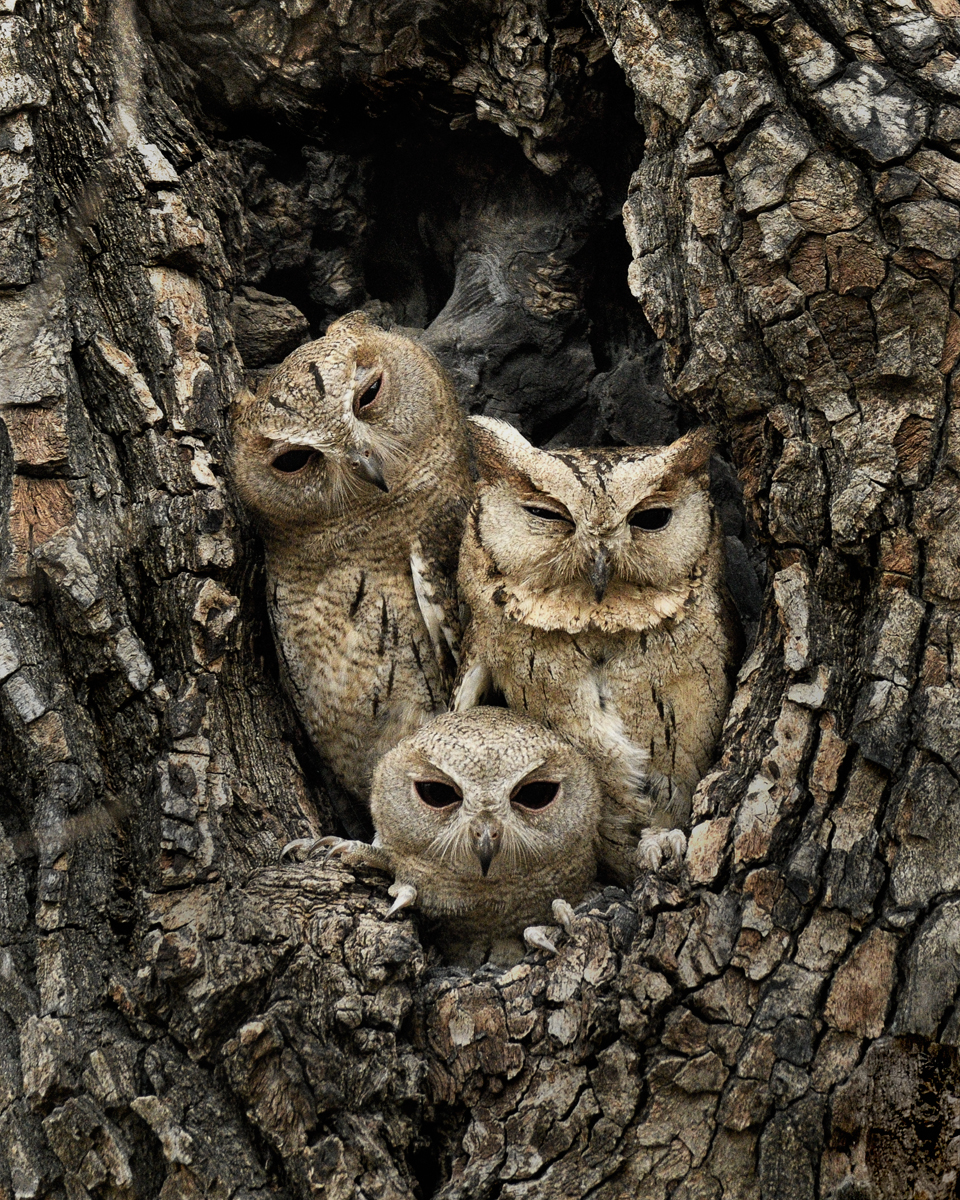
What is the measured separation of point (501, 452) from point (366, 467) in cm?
38

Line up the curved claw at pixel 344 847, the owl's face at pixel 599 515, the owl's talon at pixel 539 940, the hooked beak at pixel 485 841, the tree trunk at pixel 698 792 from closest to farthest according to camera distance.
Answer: the tree trunk at pixel 698 792 → the owl's talon at pixel 539 940 → the hooked beak at pixel 485 841 → the owl's face at pixel 599 515 → the curved claw at pixel 344 847

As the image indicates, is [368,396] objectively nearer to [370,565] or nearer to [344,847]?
[370,565]

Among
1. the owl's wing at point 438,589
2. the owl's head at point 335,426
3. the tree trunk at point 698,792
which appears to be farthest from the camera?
the owl's wing at point 438,589

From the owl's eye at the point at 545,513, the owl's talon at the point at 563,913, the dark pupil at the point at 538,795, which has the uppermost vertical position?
the owl's eye at the point at 545,513

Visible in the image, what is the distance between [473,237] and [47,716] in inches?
77.4

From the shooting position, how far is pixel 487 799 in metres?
2.54

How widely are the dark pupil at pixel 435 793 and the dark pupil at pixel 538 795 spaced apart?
16 centimetres

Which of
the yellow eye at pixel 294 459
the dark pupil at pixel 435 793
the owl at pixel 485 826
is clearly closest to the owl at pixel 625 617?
the owl at pixel 485 826

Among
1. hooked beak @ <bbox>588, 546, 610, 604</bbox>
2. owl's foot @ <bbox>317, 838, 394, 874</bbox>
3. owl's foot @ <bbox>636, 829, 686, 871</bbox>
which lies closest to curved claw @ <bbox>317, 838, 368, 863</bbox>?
owl's foot @ <bbox>317, 838, 394, 874</bbox>

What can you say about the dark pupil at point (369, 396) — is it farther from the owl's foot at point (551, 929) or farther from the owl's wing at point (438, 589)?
the owl's foot at point (551, 929)

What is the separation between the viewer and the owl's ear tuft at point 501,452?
2.72 m

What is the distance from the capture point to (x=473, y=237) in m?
3.41

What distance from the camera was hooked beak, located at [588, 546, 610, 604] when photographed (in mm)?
2535

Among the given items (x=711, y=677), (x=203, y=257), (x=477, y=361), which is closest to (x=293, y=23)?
(x=203, y=257)
